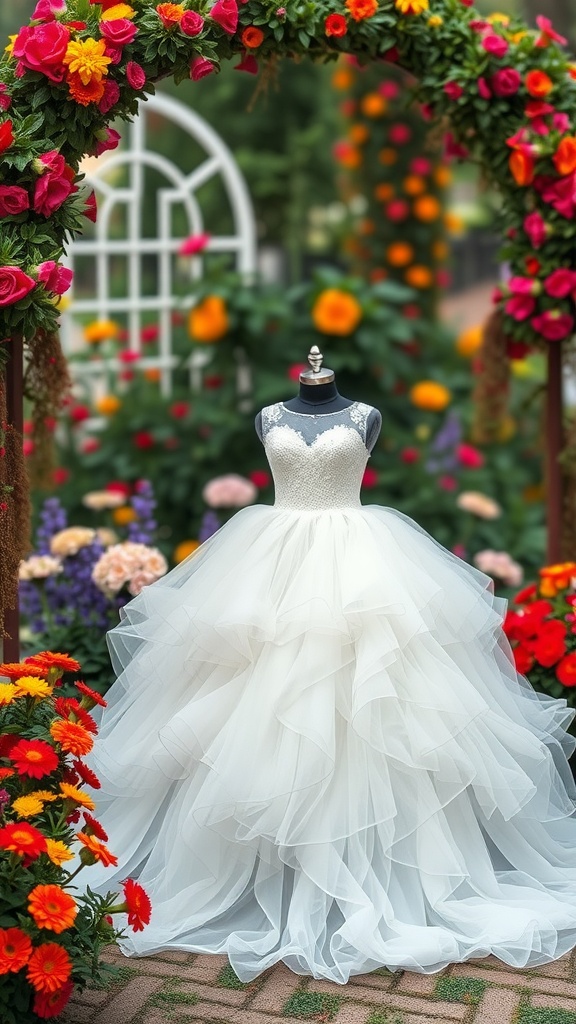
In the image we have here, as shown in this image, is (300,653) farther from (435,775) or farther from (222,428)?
(222,428)

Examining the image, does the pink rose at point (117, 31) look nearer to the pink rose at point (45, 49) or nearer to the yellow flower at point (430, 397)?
the pink rose at point (45, 49)

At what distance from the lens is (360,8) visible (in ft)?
11.8

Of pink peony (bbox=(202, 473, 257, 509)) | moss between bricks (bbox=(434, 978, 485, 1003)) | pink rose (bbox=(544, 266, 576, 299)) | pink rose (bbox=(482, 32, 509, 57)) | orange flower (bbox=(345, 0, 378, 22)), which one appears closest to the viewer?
moss between bricks (bbox=(434, 978, 485, 1003))

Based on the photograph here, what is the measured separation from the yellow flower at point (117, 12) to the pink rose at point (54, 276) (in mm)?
701

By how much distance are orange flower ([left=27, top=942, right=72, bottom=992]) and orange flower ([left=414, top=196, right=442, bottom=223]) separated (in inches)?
220

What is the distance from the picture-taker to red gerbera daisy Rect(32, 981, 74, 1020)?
2371 millimetres

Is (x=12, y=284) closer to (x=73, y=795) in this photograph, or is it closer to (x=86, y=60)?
(x=86, y=60)

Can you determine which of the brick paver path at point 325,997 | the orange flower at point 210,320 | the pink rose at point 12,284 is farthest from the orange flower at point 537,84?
the brick paver path at point 325,997

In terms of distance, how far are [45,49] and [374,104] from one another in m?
→ 4.16

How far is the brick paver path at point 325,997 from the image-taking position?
2.61 metres

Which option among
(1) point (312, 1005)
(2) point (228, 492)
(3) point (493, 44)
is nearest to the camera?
(1) point (312, 1005)

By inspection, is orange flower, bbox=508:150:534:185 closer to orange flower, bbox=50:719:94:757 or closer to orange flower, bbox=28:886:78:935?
orange flower, bbox=50:719:94:757

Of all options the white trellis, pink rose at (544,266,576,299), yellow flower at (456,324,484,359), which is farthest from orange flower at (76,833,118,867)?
yellow flower at (456,324,484,359)

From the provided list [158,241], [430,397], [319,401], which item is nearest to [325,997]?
[319,401]
